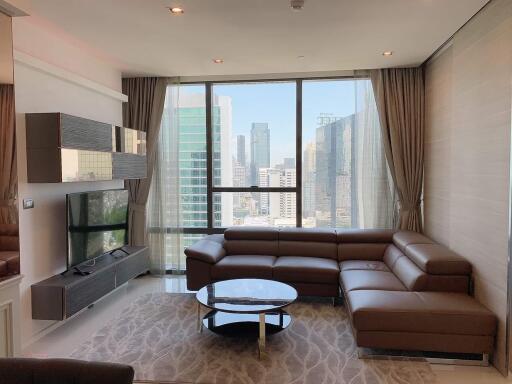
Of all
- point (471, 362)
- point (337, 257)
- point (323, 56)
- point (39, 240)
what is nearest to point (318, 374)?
point (471, 362)

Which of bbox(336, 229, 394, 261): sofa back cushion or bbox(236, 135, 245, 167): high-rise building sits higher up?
bbox(236, 135, 245, 167): high-rise building

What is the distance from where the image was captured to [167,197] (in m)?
5.50

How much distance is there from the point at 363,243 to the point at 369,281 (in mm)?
1141

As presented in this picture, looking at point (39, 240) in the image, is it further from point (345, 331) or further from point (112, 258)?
point (345, 331)

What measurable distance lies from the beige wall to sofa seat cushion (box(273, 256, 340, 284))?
1.25 m

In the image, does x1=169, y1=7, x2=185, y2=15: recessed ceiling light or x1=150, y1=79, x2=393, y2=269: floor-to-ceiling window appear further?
x1=150, y1=79, x2=393, y2=269: floor-to-ceiling window

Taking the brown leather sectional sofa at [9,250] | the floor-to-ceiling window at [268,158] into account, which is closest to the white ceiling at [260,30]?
the floor-to-ceiling window at [268,158]

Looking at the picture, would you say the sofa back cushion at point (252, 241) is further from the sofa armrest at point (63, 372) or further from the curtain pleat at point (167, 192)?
the sofa armrest at point (63, 372)

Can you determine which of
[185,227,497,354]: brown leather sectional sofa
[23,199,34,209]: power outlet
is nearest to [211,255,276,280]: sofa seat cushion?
[185,227,497,354]: brown leather sectional sofa

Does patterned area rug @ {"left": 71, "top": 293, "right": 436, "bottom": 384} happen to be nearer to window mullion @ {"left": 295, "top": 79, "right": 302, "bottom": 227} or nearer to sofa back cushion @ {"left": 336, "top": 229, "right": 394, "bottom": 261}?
sofa back cushion @ {"left": 336, "top": 229, "right": 394, "bottom": 261}

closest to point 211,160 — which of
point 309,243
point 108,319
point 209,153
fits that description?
point 209,153

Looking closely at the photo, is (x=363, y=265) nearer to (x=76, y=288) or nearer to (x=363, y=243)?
(x=363, y=243)

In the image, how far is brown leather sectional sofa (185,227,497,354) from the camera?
2947mm

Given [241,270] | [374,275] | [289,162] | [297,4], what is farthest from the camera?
[289,162]
